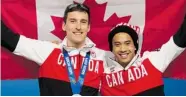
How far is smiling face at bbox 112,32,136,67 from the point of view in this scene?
2289mm

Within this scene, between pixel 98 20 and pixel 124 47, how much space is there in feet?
1.17

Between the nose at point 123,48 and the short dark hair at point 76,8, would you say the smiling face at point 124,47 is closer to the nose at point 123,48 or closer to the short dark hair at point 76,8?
the nose at point 123,48

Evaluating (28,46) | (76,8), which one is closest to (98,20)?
(76,8)

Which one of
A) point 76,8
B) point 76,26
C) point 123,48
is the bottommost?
point 123,48

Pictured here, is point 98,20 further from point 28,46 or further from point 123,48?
point 28,46

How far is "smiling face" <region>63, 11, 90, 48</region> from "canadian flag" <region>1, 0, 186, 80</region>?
22cm

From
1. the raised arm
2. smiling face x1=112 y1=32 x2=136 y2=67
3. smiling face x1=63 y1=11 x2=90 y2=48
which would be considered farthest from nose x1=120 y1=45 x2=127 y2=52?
the raised arm

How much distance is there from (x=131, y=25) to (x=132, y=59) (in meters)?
0.27

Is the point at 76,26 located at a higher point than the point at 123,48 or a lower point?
higher

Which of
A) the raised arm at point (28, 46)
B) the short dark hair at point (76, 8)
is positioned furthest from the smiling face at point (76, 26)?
the raised arm at point (28, 46)

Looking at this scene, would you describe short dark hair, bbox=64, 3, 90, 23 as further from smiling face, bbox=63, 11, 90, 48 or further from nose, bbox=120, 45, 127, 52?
nose, bbox=120, 45, 127, 52

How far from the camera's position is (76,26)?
2283 millimetres

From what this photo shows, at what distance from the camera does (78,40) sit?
230 centimetres

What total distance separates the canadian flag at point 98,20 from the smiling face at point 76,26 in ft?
0.74
